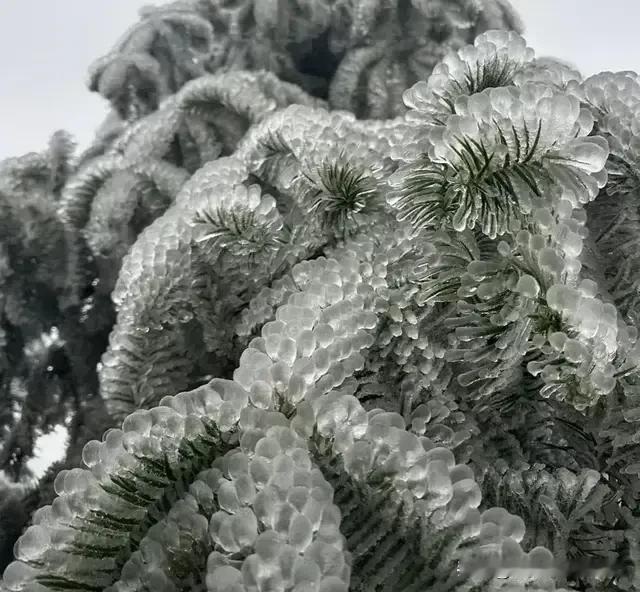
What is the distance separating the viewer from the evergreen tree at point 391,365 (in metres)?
0.25

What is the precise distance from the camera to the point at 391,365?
0.41m

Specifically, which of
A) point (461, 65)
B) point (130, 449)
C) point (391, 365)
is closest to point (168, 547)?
point (130, 449)

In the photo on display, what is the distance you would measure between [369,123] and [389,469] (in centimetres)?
49

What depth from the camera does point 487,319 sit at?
0.32m

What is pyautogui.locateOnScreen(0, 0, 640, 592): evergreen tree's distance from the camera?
0.25 meters

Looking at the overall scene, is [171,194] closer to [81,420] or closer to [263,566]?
[81,420]

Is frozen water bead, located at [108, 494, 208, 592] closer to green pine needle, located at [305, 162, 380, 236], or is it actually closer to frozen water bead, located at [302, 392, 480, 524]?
frozen water bead, located at [302, 392, 480, 524]

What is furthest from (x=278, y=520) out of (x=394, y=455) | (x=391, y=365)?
(x=391, y=365)

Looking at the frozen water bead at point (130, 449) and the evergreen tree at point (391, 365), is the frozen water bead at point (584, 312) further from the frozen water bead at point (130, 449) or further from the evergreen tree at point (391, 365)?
the frozen water bead at point (130, 449)

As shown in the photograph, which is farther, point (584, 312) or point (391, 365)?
point (391, 365)

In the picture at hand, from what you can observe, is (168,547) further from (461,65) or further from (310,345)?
(461,65)

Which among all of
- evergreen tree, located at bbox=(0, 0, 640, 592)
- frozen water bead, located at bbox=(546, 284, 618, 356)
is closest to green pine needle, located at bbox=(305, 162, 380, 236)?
evergreen tree, located at bbox=(0, 0, 640, 592)

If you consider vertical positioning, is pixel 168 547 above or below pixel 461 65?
below

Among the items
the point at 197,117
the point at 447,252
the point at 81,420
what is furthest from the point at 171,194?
the point at 447,252
